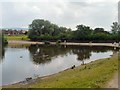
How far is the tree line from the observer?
4376 inches

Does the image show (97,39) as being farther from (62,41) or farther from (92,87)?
(92,87)

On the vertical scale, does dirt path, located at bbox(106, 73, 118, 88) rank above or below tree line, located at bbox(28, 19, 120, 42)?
below

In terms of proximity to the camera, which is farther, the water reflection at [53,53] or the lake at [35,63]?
the water reflection at [53,53]

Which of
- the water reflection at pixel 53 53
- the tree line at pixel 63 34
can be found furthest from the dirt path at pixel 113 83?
the tree line at pixel 63 34

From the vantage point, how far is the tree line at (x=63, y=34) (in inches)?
4376

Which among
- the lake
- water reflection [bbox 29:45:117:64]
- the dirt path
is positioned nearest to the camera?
the dirt path

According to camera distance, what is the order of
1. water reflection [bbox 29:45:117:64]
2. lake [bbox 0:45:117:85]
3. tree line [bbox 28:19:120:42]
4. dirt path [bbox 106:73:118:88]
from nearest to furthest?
dirt path [bbox 106:73:118:88] → lake [bbox 0:45:117:85] → water reflection [bbox 29:45:117:64] → tree line [bbox 28:19:120:42]

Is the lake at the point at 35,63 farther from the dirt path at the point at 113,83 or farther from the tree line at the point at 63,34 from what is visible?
the tree line at the point at 63,34

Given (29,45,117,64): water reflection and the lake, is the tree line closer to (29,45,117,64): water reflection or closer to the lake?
(29,45,117,64): water reflection

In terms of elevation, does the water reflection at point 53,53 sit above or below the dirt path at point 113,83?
below

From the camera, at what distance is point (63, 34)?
120 metres

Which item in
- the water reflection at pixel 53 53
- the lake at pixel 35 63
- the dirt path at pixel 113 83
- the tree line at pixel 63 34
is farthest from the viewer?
the tree line at pixel 63 34

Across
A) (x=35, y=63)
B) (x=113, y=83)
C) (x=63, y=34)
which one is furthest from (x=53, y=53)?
(x=113, y=83)

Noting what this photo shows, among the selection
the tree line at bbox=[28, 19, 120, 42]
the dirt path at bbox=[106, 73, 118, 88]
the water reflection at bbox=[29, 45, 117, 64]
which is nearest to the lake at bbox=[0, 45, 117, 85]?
the water reflection at bbox=[29, 45, 117, 64]
